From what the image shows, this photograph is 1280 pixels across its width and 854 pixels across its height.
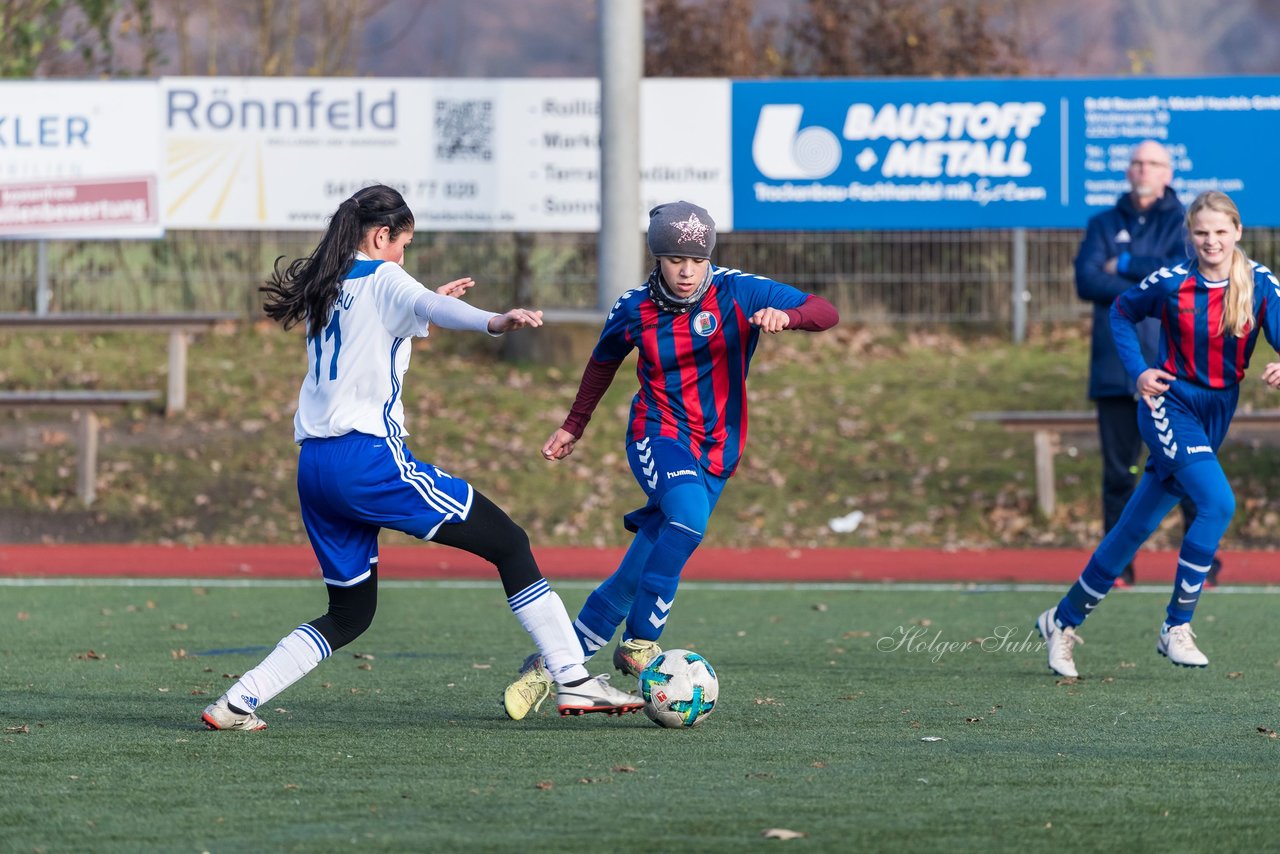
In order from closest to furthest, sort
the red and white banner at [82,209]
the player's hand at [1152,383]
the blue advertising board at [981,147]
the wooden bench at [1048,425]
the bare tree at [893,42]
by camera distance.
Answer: the player's hand at [1152,383] < the wooden bench at [1048,425] < the blue advertising board at [981,147] < the red and white banner at [82,209] < the bare tree at [893,42]

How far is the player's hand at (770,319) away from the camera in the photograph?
6090 millimetres

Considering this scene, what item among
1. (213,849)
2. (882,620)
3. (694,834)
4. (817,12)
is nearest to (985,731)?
(694,834)

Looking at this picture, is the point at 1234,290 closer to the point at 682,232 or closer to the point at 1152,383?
the point at 1152,383

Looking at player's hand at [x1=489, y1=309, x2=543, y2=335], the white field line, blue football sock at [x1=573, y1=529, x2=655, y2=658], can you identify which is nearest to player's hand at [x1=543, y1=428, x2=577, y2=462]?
blue football sock at [x1=573, y1=529, x2=655, y2=658]

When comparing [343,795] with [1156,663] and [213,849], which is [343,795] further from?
[1156,663]

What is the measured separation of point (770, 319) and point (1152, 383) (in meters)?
1.89

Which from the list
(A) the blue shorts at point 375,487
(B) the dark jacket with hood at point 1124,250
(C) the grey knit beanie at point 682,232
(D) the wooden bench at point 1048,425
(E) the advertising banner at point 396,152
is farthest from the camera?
(E) the advertising banner at point 396,152

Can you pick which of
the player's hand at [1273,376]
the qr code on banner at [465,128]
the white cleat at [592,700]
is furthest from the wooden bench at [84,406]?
the player's hand at [1273,376]

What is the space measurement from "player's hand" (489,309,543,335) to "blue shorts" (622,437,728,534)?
2.97 ft

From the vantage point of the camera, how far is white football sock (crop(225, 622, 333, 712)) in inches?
235

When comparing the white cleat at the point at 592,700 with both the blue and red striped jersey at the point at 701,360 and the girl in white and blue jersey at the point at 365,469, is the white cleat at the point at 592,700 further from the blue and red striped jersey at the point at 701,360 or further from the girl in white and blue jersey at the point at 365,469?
the blue and red striped jersey at the point at 701,360

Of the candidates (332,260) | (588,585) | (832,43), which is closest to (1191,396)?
(332,260)

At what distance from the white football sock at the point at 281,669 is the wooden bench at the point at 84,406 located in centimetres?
853

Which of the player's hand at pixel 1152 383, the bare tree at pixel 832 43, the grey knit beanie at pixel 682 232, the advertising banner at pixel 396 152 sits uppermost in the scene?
the bare tree at pixel 832 43
